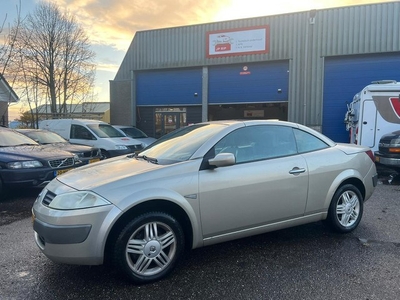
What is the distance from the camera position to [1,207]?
5.91 metres

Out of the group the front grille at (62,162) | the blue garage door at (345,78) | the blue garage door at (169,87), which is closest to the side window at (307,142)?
the front grille at (62,162)

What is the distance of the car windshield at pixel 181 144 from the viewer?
3.53m

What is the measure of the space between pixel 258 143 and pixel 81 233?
2141 mm

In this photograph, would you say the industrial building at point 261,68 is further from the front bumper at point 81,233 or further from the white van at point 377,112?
the front bumper at point 81,233

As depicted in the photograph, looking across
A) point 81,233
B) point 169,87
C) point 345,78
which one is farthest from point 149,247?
point 169,87

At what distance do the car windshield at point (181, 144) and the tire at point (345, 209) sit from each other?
1812 millimetres

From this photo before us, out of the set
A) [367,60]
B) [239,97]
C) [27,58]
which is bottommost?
[239,97]

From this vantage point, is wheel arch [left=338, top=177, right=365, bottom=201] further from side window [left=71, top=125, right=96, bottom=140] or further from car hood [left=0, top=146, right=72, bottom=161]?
side window [left=71, top=125, right=96, bottom=140]

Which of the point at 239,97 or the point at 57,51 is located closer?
the point at 239,97

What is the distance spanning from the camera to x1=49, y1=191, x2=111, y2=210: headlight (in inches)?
113

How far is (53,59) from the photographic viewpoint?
24.9m

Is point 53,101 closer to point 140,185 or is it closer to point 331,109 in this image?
point 331,109

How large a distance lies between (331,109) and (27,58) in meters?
20.8

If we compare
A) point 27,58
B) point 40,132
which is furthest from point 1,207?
point 27,58
